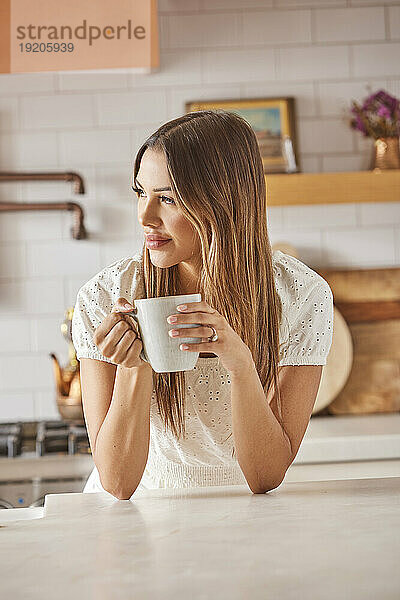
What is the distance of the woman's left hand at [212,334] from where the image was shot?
3.10ft

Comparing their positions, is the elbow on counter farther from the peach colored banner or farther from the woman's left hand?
the peach colored banner

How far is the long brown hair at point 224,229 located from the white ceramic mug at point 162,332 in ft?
0.99

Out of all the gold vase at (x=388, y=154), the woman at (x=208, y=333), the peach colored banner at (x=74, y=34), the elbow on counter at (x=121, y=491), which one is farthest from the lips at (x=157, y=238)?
the gold vase at (x=388, y=154)

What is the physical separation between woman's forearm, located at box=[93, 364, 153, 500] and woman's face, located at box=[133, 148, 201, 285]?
0.61ft

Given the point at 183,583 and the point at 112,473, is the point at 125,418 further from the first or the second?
the point at 183,583

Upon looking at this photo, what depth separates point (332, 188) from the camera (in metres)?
2.67

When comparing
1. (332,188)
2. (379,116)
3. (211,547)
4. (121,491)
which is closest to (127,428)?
(121,491)

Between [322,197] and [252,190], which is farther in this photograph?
[322,197]

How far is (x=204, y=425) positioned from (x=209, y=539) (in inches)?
27.0

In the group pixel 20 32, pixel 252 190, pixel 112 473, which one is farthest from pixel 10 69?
pixel 112 473

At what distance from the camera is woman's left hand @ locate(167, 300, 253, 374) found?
95cm

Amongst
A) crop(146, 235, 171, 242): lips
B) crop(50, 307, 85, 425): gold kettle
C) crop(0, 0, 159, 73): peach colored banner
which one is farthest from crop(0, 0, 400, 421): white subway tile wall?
crop(146, 235, 171, 242): lips

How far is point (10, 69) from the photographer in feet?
5.75

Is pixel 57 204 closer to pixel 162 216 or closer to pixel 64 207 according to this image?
pixel 64 207
